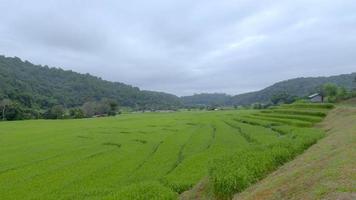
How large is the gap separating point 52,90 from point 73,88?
1420cm

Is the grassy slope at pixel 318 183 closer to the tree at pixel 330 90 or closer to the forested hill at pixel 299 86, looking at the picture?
the tree at pixel 330 90

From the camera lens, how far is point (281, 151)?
57.7 ft

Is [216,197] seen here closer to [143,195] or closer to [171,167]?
[143,195]

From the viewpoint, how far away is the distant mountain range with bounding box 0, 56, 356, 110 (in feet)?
322

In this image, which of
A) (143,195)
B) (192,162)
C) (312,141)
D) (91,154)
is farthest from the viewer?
(91,154)

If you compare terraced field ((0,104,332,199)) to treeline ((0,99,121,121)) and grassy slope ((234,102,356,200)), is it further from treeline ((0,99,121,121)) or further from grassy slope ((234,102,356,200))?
treeline ((0,99,121,121))

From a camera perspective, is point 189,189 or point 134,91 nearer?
point 189,189

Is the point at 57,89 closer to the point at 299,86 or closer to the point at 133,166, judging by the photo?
the point at 299,86

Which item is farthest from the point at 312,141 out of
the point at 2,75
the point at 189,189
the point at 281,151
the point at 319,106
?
the point at 2,75

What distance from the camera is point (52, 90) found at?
11850 centimetres

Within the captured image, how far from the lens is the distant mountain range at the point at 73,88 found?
98106 mm

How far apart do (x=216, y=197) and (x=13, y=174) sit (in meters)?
10.8

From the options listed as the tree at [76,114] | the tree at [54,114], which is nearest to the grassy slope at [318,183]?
the tree at [54,114]

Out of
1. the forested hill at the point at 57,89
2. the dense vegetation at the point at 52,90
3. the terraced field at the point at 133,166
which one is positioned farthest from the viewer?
the forested hill at the point at 57,89
